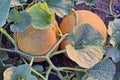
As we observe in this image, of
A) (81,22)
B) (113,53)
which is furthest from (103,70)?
(81,22)

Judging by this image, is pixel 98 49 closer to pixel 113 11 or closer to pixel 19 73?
pixel 19 73

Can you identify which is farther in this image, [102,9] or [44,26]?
[102,9]

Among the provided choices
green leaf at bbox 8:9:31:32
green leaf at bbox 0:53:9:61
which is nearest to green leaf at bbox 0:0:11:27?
green leaf at bbox 8:9:31:32

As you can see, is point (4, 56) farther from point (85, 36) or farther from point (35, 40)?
point (85, 36)

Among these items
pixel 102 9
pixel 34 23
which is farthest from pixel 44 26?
pixel 102 9

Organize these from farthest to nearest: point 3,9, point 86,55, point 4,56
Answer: point 4,56 → point 86,55 → point 3,9

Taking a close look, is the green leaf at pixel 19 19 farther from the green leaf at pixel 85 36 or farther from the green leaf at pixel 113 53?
the green leaf at pixel 113 53
